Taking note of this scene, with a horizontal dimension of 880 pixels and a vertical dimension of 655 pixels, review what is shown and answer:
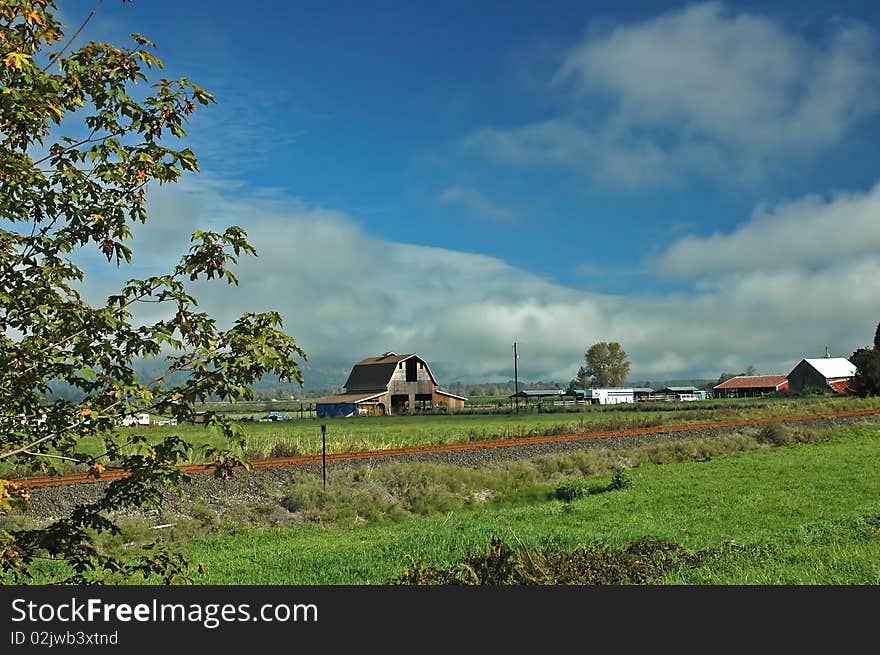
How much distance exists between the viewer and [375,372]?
87.6 metres

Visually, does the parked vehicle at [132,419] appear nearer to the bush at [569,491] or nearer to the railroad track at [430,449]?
the railroad track at [430,449]

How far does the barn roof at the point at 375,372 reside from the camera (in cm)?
8544

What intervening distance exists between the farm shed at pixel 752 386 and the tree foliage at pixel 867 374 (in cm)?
5770

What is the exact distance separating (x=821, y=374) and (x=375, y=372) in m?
72.1

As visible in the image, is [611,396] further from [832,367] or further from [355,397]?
[355,397]

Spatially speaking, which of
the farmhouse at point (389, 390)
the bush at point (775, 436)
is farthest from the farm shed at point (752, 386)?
the bush at point (775, 436)

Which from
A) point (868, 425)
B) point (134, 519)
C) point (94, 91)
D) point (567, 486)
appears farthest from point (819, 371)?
point (94, 91)

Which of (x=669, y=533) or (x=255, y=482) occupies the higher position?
(x=255, y=482)

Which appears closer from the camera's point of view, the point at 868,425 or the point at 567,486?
the point at 567,486

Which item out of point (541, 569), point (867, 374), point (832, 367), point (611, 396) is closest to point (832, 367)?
point (832, 367)

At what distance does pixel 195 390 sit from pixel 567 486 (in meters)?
18.2

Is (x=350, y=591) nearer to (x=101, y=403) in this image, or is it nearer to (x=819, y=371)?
(x=101, y=403)

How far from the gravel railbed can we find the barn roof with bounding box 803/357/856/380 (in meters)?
94.4

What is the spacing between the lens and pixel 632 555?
956cm
